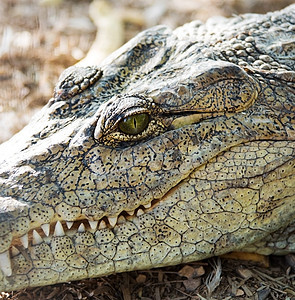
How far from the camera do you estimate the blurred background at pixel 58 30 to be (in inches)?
198

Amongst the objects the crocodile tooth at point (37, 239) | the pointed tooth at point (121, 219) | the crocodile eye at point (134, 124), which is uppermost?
the crocodile eye at point (134, 124)

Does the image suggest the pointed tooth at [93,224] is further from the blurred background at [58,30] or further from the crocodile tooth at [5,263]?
the blurred background at [58,30]

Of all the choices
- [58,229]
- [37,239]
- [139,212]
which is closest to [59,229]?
[58,229]

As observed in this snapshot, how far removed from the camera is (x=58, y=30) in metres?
6.21

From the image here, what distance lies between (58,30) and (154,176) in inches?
159

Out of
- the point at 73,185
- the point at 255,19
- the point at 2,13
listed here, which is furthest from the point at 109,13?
the point at 73,185

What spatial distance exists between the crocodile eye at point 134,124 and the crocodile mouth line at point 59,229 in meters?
0.40

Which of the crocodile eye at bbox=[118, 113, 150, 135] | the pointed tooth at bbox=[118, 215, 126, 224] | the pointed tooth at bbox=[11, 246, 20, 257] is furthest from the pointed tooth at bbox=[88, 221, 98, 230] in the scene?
the crocodile eye at bbox=[118, 113, 150, 135]

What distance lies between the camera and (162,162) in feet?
8.90

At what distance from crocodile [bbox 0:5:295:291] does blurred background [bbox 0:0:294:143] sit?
1.98m

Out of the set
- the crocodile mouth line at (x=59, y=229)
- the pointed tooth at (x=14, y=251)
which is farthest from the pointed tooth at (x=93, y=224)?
the pointed tooth at (x=14, y=251)

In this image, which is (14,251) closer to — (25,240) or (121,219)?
(25,240)

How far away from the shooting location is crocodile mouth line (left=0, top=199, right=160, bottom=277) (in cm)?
254

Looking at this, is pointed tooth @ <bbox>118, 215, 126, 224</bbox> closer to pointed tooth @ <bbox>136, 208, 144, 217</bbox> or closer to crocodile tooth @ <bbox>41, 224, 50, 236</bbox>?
pointed tooth @ <bbox>136, 208, 144, 217</bbox>
